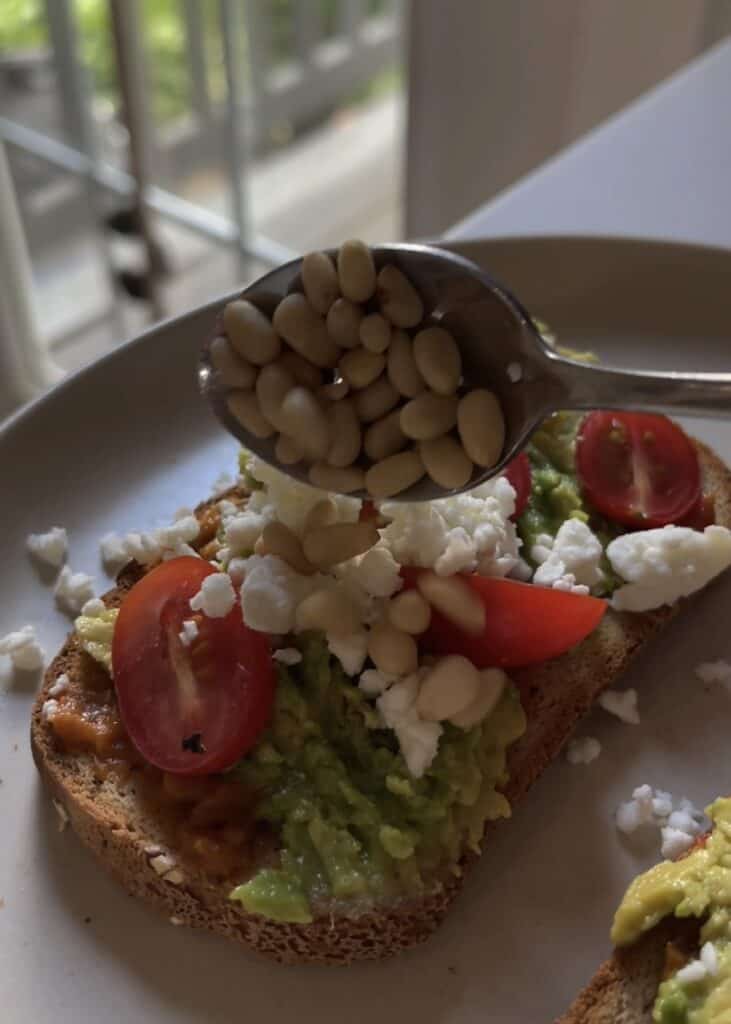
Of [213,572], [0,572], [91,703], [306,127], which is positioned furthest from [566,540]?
[306,127]

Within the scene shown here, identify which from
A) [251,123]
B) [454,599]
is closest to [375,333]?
[454,599]

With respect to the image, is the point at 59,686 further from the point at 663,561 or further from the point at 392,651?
the point at 663,561

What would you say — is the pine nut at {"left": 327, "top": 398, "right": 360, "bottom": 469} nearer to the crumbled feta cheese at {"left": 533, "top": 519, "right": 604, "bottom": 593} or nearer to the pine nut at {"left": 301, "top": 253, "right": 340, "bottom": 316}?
the pine nut at {"left": 301, "top": 253, "right": 340, "bottom": 316}

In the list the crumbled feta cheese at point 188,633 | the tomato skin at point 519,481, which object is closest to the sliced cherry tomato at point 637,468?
the tomato skin at point 519,481

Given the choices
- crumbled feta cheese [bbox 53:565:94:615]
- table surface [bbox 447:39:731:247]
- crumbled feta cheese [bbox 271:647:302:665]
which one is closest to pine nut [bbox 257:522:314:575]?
crumbled feta cheese [bbox 271:647:302:665]

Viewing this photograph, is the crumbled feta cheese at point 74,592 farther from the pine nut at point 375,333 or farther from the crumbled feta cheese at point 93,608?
the pine nut at point 375,333

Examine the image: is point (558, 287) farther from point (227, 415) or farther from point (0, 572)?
point (0, 572)
